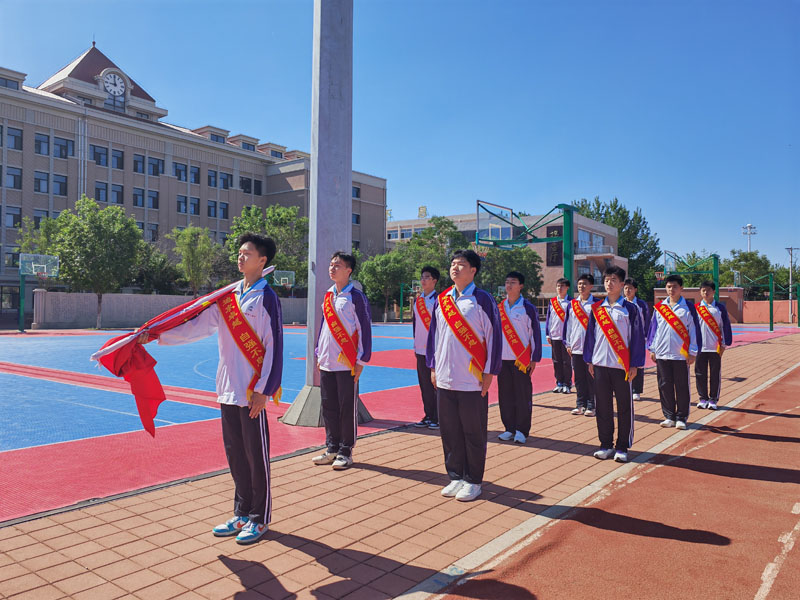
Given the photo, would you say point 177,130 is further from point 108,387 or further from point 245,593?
point 245,593

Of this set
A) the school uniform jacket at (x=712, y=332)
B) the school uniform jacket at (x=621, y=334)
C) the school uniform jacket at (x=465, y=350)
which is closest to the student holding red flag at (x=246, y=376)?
the school uniform jacket at (x=465, y=350)

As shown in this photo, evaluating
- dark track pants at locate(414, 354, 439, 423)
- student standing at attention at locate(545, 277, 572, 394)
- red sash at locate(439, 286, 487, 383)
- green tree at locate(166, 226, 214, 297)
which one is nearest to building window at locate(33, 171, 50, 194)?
green tree at locate(166, 226, 214, 297)

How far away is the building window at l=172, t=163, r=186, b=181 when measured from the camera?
50344 mm

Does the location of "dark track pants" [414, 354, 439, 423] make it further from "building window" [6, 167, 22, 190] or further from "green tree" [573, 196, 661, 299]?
"green tree" [573, 196, 661, 299]

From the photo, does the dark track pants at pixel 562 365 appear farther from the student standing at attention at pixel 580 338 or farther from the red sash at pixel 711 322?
the red sash at pixel 711 322

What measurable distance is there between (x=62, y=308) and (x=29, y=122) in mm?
16514

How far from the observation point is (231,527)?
402 centimetres

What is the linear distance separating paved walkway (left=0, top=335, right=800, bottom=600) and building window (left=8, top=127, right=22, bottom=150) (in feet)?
147

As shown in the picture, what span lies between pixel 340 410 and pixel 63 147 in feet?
151

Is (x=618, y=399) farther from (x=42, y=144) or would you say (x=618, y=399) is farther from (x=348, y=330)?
(x=42, y=144)

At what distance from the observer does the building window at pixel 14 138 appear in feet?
133

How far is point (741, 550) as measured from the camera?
385 cm

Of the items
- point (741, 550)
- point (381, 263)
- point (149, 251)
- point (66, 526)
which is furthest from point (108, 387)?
point (381, 263)

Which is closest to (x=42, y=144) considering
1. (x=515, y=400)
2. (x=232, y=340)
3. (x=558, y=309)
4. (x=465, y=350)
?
(x=558, y=309)
